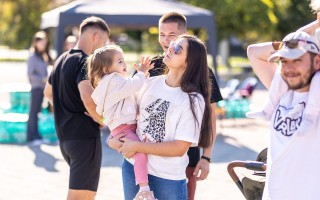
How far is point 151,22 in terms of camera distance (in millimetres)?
13180

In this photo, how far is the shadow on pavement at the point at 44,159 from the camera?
965 centimetres

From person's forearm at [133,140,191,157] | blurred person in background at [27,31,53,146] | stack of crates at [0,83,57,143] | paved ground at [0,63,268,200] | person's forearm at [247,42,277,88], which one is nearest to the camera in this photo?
person's forearm at [247,42,277,88]

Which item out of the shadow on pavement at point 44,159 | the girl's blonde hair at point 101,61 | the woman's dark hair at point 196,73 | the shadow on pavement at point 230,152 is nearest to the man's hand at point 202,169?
the woman's dark hair at point 196,73

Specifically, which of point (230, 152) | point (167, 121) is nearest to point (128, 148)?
point (167, 121)

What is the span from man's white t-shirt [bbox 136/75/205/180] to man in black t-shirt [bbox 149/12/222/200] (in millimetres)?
356

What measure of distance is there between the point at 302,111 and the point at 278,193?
0.38 meters

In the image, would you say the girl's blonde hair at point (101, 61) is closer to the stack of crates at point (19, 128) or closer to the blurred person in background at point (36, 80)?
the blurred person in background at point (36, 80)

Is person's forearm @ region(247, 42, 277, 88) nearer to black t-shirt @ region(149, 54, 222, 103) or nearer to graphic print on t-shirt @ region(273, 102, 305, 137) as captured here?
graphic print on t-shirt @ region(273, 102, 305, 137)

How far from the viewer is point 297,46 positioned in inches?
120

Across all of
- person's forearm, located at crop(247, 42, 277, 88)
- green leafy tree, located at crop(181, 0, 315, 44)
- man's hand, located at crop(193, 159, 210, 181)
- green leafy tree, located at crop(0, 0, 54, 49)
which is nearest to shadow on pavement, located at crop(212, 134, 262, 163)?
man's hand, located at crop(193, 159, 210, 181)

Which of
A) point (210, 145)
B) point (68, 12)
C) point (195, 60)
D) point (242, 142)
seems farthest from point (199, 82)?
point (68, 12)

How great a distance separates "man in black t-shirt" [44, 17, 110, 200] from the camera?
5215 mm

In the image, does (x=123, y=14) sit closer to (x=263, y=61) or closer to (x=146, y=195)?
(x=146, y=195)

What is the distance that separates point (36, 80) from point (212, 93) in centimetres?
749
